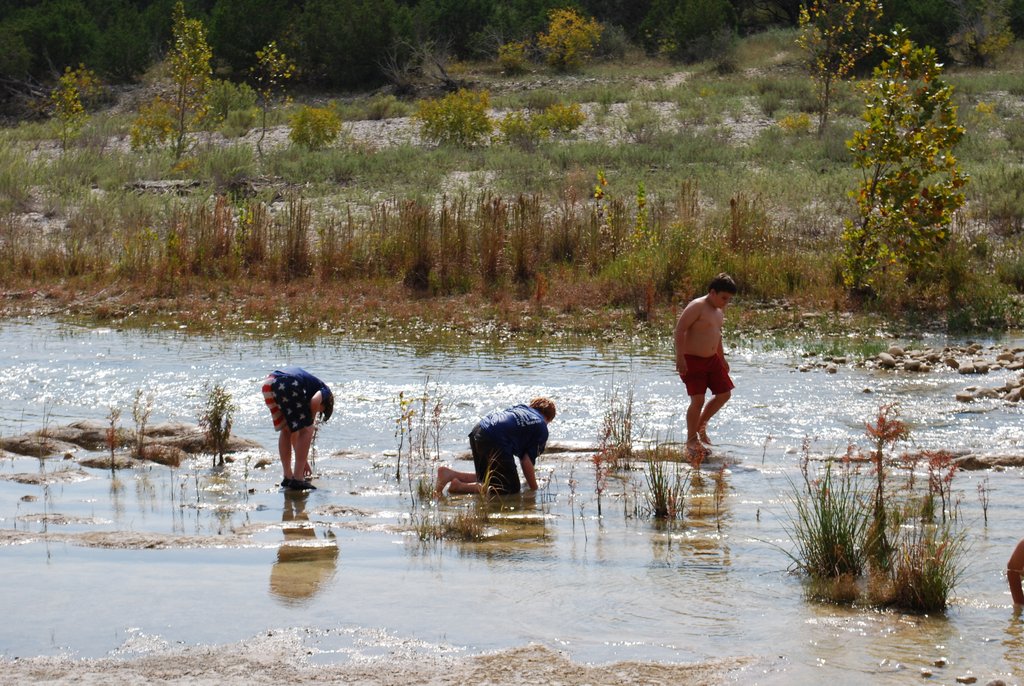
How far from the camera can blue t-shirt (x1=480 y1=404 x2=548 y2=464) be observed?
25.3ft

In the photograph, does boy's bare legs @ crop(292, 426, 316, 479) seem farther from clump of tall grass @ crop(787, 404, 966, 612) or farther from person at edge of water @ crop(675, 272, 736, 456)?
clump of tall grass @ crop(787, 404, 966, 612)

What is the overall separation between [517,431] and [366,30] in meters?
35.7

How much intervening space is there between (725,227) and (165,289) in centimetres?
795

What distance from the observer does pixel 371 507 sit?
7484 millimetres

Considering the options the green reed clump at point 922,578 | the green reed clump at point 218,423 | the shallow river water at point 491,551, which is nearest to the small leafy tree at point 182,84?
the shallow river water at point 491,551

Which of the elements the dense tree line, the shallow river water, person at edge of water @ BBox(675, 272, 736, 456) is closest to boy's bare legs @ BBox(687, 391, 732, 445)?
person at edge of water @ BBox(675, 272, 736, 456)

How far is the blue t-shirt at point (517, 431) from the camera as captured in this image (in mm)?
7715

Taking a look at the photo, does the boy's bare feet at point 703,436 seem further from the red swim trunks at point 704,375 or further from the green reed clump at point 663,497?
the green reed clump at point 663,497

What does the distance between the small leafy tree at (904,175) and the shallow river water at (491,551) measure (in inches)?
159

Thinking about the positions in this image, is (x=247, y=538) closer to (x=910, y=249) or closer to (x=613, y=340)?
(x=613, y=340)

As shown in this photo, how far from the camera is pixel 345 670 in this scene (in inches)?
183

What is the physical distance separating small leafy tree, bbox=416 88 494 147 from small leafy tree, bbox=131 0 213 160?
16.9ft

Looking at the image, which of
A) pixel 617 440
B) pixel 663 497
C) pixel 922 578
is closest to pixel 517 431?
pixel 663 497

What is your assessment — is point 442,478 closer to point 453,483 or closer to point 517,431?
point 453,483
